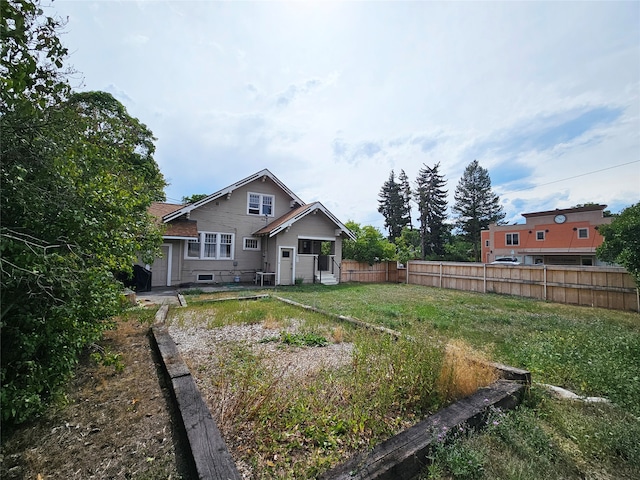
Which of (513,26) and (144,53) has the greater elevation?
(513,26)

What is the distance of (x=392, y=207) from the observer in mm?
45469

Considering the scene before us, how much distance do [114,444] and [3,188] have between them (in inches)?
88.2

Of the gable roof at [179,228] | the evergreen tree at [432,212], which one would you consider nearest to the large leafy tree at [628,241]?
the gable roof at [179,228]

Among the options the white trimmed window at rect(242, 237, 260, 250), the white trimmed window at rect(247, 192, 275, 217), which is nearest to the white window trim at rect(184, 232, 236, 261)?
the white trimmed window at rect(242, 237, 260, 250)

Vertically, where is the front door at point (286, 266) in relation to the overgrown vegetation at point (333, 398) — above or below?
above

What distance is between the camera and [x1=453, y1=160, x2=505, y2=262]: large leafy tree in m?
41.8

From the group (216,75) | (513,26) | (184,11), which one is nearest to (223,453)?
(184,11)

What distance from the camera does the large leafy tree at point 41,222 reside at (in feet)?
6.32

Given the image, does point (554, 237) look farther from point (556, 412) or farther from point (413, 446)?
point (413, 446)

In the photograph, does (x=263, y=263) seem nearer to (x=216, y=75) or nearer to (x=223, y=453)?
(x=216, y=75)

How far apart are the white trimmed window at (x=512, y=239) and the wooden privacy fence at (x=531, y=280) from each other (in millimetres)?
19102

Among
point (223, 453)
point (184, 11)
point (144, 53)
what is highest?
point (184, 11)

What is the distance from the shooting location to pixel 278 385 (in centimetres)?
313

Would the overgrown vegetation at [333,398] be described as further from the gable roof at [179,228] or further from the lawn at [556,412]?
the gable roof at [179,228]
